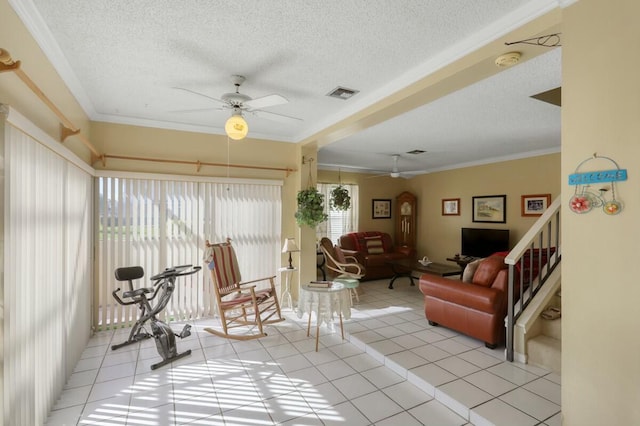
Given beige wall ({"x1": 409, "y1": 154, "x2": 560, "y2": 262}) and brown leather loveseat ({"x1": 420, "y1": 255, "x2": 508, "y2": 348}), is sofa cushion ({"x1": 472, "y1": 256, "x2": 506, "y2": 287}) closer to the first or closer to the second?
brown leather loveseat ({"x1": 420, "y1": 255, "x2": 508, "y2": 348})

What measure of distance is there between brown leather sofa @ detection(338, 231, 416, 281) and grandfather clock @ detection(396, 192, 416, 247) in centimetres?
62

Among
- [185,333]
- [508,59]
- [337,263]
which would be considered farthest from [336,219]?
[508,59]

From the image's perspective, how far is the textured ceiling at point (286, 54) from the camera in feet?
6.18

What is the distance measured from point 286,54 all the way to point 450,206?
6.18 m

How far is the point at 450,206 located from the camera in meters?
7.43

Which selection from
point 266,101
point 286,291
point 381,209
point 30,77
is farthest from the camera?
point 381,209

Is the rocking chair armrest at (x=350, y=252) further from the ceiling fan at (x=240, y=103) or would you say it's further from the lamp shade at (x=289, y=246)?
the ceiling fan at (x=240, y=103)

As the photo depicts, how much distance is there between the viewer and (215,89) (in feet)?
10.0

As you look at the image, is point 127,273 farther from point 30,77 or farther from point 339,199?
point 339,199

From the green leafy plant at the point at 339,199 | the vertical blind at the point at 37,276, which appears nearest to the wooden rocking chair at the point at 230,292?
the vertical blind at the point at 37,276

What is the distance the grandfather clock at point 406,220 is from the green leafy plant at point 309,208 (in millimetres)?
4157

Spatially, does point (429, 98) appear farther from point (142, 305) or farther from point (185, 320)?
point (185, 320)

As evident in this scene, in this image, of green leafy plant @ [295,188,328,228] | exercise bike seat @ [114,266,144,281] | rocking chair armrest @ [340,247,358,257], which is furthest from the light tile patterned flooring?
rocking chair armrest @ [340,247,358,257]

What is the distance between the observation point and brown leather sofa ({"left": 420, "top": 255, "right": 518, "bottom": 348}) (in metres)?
3.22
